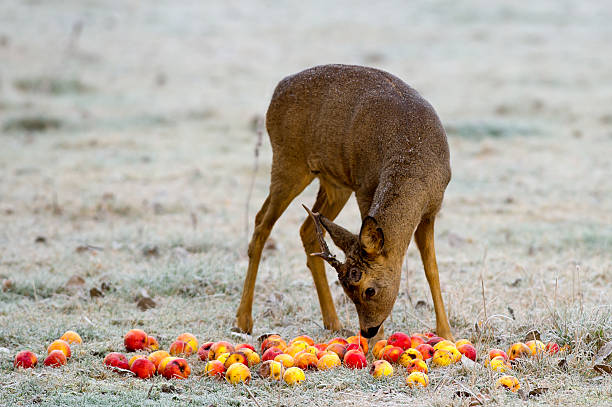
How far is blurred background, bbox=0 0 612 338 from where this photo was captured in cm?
727

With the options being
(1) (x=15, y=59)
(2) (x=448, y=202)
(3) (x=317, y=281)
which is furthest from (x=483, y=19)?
(3) (x=317, y=281)

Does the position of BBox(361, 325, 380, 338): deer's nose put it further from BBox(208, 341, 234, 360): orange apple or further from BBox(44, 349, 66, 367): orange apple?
BBox(44, 349, 66, 367): orange apple

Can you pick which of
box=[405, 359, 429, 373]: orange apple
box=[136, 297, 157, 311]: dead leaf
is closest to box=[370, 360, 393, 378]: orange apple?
box=[405, 359, 429, 373]: orange apple

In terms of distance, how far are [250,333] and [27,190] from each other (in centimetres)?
573

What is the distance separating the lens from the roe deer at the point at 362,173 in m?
4.47

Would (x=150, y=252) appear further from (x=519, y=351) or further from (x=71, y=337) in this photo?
(x=519, y=351)

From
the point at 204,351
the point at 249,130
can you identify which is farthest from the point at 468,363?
the point at 249,130

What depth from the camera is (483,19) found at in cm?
2806

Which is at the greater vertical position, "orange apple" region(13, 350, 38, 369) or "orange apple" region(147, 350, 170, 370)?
"orange apple" region(147, 350, 170, 370)

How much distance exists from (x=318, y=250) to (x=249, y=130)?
8770 millimetres

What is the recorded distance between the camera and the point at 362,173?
504 centimetres

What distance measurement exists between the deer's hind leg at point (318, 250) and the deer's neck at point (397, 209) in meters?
1.05

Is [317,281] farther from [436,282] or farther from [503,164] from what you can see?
[503,164]

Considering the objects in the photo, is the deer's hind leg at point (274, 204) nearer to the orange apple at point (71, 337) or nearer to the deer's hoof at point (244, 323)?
the deer's hoof at point (244, 323)
